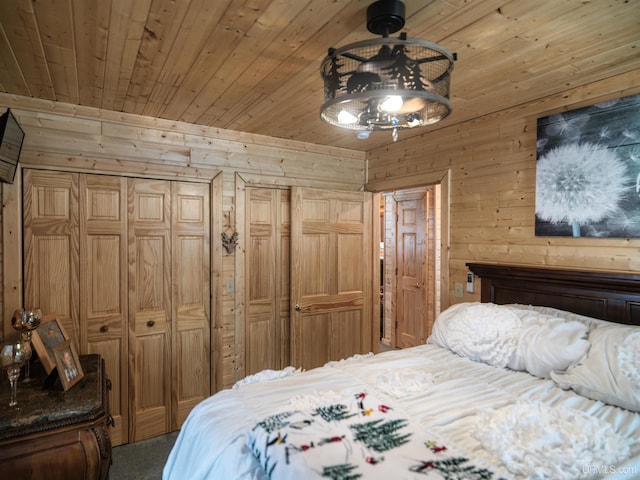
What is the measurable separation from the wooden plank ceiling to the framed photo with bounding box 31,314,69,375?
145 centimetres

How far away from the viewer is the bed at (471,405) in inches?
47.8

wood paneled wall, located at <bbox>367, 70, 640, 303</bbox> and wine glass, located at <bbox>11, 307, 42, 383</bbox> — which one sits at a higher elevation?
wood paneled wall, located at <bbox>367, 70, 640, 303</bbox>

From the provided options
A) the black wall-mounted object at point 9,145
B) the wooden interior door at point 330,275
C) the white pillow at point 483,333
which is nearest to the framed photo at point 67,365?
the black wall-mounted object at point 9,145

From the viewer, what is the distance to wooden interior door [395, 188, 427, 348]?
4625mm

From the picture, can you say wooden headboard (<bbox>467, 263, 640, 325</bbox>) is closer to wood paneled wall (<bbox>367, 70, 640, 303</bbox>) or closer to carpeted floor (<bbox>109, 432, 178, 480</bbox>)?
wood paneled wall (<bbox>367, 70, 640, 303</bbox>)

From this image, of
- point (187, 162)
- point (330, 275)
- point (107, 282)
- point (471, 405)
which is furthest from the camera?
point (330, 275)

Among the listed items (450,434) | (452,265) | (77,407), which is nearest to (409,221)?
(452,265)

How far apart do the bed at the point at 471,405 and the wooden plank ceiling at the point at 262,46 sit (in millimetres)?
1192

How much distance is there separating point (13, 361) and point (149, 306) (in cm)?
115

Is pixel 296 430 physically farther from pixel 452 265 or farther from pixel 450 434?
pixel 452 265

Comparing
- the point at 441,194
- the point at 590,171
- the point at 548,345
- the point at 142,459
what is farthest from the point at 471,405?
the point at 142,459

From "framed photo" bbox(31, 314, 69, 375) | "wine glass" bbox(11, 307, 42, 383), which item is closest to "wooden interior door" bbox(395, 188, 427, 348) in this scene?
"framed photo" bbox(31, 314, 69, 375)

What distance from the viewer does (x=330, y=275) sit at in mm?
3701

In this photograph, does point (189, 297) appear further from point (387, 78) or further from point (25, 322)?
point (387, 78)
